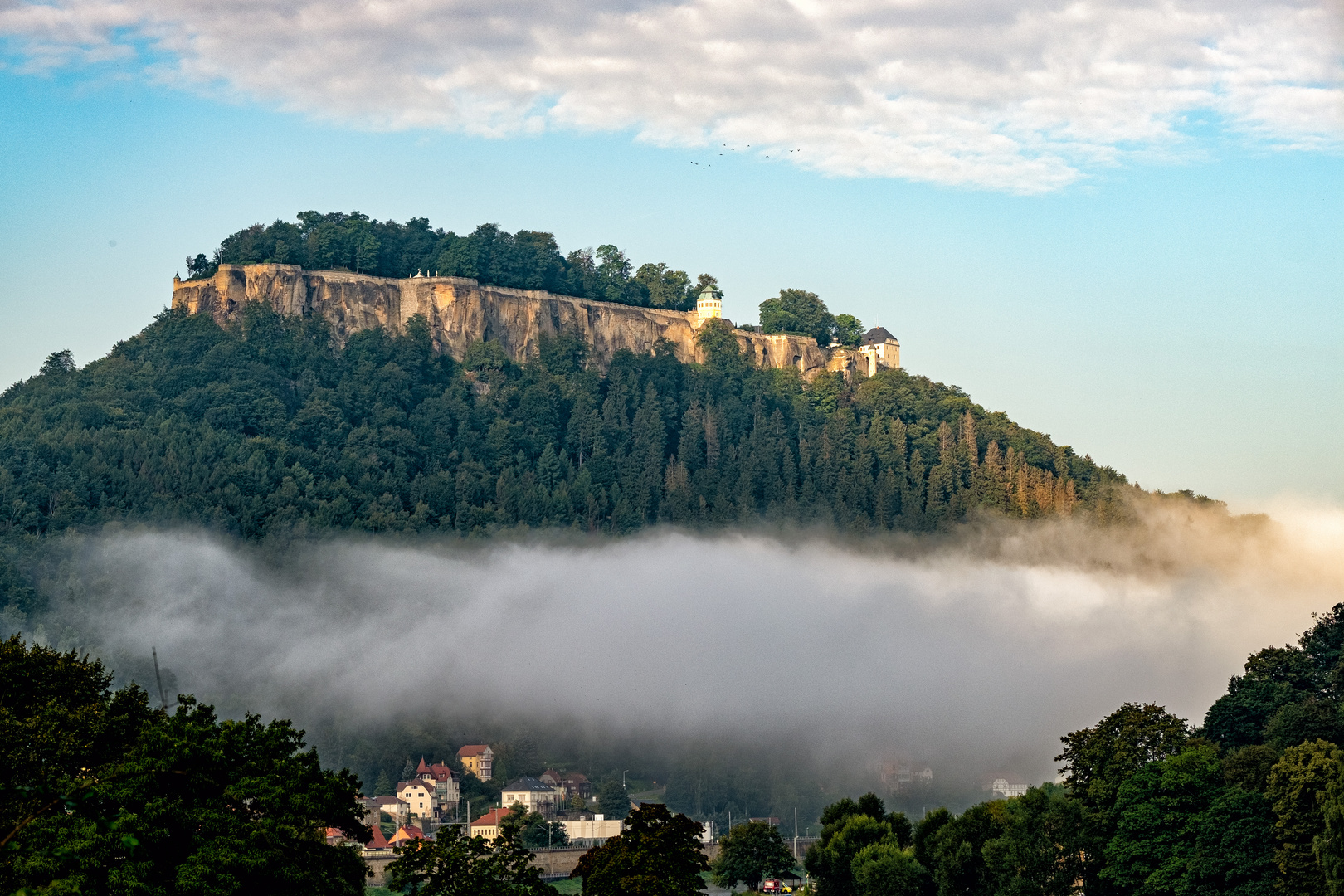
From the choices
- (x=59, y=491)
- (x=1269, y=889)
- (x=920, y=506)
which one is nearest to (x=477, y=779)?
(x=59, y=491)

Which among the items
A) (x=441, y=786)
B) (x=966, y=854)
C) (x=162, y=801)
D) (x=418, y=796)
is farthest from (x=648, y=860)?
(x=441, y=786)

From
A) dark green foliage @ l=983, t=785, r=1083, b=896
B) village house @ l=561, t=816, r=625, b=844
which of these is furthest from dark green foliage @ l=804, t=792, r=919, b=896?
village house @ l=561, t=816, r=625, b=844

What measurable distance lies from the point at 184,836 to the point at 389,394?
144 meters

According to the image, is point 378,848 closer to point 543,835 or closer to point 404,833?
point 404,833

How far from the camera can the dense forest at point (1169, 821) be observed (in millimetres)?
73062

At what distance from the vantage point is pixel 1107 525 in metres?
196

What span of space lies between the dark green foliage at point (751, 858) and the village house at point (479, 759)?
→ 199 ft

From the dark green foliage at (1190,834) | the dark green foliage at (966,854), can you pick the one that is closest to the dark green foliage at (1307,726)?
the dark green foliage at (1190,834)

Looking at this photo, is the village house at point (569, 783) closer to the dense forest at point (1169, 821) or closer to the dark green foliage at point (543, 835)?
the dark green foliage at point (543, 835)

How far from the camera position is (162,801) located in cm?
5038

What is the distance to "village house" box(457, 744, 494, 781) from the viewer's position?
16388 centimetres

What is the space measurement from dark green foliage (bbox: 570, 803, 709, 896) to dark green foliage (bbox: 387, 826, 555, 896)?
898 cm

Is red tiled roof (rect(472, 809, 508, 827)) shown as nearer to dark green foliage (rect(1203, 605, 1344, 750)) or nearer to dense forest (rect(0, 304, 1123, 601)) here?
dense forest (rect(0, 304, 1123, 601))

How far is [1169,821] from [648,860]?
2167cm
